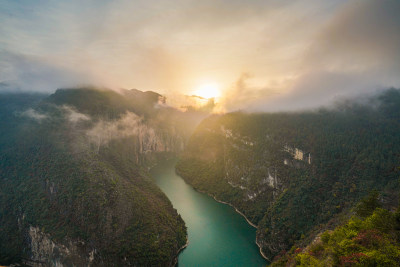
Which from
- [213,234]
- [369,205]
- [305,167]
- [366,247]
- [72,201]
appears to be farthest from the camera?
[305,167]

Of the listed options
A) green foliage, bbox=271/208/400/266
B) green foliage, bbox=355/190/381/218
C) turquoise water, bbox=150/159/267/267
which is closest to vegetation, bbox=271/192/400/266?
green foliage, bbox=271/208/400/266

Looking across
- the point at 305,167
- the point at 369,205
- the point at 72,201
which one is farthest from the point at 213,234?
the point at 369,205

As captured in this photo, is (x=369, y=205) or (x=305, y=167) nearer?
(x=369, y=205)

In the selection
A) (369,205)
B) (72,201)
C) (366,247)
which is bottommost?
(72,201)

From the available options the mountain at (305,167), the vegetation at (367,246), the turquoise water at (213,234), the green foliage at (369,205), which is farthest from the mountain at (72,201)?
the green foliage at (369,205)

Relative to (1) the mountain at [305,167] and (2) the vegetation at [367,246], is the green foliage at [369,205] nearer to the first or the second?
(1) the mountain at [305,167]

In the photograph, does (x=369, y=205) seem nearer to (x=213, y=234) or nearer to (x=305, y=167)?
(x=305, y=167)

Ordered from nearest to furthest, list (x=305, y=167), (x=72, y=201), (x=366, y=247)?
(x=366, y=247), (x=72, y=201), (x=305, y=167)

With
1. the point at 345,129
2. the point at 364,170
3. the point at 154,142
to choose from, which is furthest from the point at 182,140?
the point at 364,170
